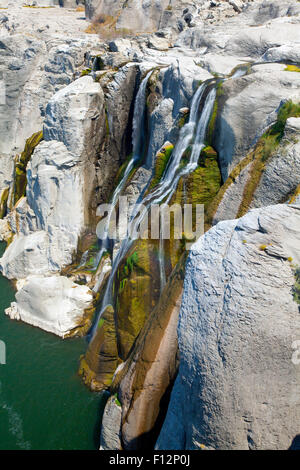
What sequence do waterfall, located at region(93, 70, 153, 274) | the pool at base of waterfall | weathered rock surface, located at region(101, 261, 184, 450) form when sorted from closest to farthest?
1. weathered rock surface, located at region(101, 261, 184, 450)
2. the pool at base of waterfall
3. waterfall, located at region(93, 70, 153, 274)

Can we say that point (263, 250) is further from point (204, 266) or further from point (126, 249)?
point (126, 249)

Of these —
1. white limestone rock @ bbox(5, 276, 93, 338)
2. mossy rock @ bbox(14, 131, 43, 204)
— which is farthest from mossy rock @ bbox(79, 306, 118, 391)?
mossy rock @ bbox(14, 131, 43, 204)

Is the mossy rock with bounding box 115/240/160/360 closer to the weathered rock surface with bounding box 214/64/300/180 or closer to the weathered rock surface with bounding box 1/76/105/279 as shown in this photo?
the weathered rock surface with bounding box 214/64/300/180

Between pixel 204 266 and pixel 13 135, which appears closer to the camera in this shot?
pixel 204 266

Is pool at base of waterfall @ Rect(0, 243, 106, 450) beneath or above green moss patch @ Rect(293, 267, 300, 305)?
beneath

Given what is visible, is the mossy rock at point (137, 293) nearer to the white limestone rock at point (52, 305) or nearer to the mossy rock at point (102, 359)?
the mossy rock at point (102, 359)

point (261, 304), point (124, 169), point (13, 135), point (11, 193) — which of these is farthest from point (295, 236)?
point (13, 135)
